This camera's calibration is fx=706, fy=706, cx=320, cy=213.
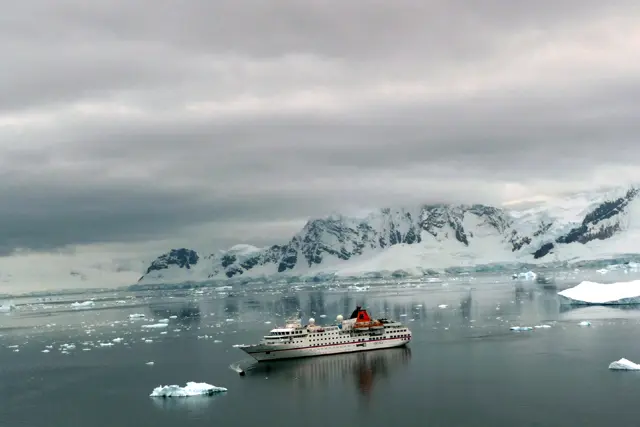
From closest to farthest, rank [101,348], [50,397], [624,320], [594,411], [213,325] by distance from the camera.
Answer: [594,411] < [50,397] < [101,348] < [624,320] < [213,325]

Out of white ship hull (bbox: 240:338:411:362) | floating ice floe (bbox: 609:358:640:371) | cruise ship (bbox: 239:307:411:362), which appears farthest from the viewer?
cruise ship (bbox: 239:307:411:362)

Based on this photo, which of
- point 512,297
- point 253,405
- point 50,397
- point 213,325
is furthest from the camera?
point 512,297

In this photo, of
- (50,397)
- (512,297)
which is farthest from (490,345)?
(512,297)

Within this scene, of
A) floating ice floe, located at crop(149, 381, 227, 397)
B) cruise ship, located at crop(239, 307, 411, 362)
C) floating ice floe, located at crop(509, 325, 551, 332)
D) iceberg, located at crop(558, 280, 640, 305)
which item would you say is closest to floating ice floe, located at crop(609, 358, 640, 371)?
cruise ship, located at crop(239, 307, 411, 362)

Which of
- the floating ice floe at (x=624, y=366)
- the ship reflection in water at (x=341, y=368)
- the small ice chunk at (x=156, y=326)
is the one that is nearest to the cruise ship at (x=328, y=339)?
the ship reflection in water at (x=341, y=368)

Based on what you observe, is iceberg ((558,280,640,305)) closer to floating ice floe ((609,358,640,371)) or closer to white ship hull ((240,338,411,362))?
white ship hull ((240,338,411,362))

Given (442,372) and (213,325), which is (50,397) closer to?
(442,372)

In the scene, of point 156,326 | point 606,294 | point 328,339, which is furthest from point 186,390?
point 606,294
